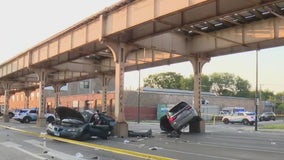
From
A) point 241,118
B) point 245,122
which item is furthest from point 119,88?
point 241,118

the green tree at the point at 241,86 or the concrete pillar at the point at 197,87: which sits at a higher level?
the green tree at the point at 241,86

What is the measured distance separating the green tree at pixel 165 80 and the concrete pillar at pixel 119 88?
377 ft

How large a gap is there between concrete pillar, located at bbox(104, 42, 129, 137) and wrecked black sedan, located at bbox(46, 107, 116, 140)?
63.6 inches

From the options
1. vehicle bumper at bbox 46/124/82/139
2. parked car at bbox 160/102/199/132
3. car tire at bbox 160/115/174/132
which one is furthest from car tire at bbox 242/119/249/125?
vehicle bumper at bbox 46/124/82/139

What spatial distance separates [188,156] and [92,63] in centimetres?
2970

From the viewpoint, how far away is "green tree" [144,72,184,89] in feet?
469

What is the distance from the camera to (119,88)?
1048 inches

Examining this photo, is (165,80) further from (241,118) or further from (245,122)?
(245,122)

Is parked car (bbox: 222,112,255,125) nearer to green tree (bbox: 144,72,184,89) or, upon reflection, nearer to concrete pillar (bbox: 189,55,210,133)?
concrete pillar (bbox: 189,55,210,133)

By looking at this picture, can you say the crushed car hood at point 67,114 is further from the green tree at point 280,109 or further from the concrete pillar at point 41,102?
the green tree at point 280,109

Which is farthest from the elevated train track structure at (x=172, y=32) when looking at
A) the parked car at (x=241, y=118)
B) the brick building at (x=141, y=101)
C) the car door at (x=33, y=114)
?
the brick building at (x=141, y=101)

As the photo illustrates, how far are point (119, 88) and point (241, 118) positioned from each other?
32.2 m

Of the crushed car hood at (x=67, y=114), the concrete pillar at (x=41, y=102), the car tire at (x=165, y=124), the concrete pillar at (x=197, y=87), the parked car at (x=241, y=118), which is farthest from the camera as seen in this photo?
the parked car at (x=241, y=118)

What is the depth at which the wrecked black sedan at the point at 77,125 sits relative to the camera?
21.6m
